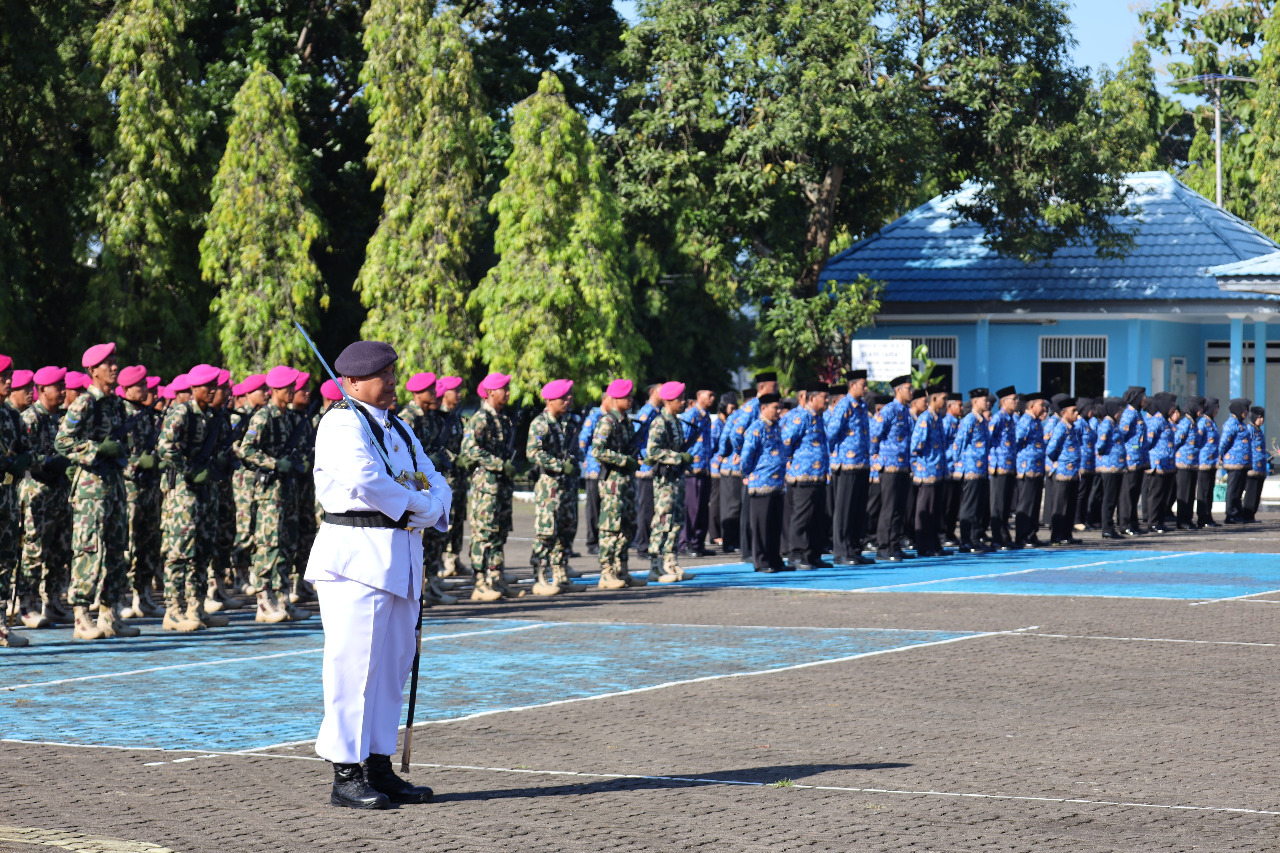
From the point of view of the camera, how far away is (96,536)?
12.5m

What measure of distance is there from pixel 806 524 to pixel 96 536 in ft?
29.2

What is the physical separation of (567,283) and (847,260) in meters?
12.3

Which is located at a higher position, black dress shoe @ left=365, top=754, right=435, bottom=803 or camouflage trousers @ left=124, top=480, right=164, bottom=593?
camouflage trousers @ left=124, top=480, right=164, bottom=593

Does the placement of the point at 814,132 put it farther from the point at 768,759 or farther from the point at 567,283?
the point at 768,759

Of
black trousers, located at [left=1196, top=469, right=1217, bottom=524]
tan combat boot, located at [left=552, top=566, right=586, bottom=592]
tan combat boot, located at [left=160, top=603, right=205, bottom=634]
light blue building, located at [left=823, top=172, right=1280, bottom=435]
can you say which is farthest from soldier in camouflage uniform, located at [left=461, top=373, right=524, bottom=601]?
light blue building, located at [left=823, top=172, right=1280, bottom=435]

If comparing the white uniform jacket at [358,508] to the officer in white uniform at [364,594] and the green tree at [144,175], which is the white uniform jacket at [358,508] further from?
the green tree at [144,175]

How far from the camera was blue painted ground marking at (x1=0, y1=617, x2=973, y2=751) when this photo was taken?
30.2ft

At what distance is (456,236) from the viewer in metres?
30.8

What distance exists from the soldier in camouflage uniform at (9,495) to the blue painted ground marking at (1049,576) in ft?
22.5

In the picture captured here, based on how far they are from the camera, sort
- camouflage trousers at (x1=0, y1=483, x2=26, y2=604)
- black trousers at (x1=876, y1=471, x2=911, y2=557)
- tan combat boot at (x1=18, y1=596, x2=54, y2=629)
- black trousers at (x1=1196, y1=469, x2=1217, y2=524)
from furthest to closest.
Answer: black trousers at (x1=1196, y1=469, x2=1217, y2=524)
black trousers at (x1=876, y1=471, x2=911, y2=557)
tan combat boot at (x1=18, y1=596, x2=54, y2=629)
camouflage trousers at (x1=0, y1=483, x2=26, y2=604)

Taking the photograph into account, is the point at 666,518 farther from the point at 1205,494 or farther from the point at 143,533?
the point at 1205,494

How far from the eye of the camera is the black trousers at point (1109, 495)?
25.2 m

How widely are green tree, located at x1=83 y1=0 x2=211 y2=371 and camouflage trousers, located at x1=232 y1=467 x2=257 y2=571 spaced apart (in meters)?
15.8

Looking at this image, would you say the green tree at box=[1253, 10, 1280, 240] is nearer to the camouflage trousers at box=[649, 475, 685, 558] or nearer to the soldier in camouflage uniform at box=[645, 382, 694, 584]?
the soldier in camouflage uniform at box=[645, 382, 694, 584]
